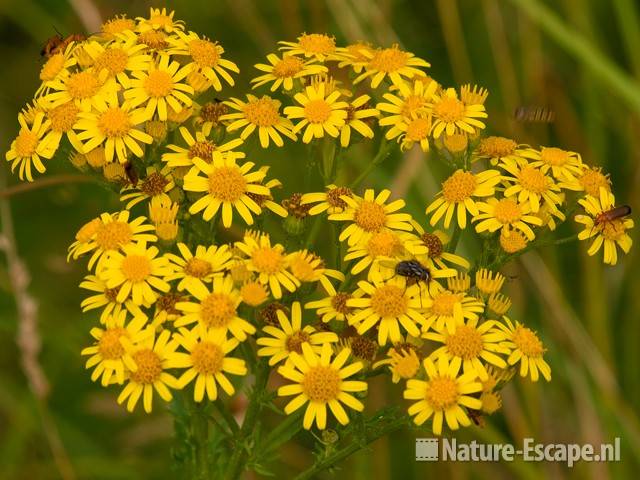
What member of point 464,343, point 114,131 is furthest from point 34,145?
point 464,343

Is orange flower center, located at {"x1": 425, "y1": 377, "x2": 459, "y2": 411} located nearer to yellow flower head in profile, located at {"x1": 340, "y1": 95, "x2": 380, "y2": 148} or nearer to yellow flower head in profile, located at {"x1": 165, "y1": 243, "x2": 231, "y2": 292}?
yellow flower head in profile, located at {"x1": 165, "y1": 243, "x2": 231, "y2": 292}

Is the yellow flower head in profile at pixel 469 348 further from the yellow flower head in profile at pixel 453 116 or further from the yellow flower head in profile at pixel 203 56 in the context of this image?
the yellow flower head in profile at pixel 203 56

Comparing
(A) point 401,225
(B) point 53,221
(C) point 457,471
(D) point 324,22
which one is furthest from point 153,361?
(D) point 324,22

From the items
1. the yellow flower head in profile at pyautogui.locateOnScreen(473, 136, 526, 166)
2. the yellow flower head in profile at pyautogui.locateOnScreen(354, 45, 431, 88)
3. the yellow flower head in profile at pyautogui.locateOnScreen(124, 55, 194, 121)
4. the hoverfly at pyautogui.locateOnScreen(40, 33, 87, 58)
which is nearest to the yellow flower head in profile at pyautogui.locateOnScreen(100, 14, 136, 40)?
the hoverfly at pyautogui.locateOnScreen(40, 33, 87, 58)

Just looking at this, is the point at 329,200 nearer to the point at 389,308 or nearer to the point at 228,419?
the point at 389,308

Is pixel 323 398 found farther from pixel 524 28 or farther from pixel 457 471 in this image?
pixel 524 28

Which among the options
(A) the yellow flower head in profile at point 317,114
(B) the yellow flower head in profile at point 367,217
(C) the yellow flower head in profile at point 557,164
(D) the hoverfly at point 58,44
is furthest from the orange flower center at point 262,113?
(C) the yellow flower head in profile at point 557,164
